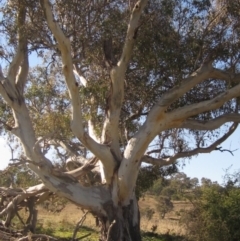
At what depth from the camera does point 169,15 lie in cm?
1280

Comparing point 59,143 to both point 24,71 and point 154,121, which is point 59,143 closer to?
point 24,71

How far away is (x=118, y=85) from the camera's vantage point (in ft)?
39.9

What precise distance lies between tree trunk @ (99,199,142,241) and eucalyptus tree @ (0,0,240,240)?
24 millimetres

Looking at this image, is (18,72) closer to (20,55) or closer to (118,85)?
(20,55)

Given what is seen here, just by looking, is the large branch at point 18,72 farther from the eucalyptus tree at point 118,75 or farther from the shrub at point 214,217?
the shrub at point 214,217

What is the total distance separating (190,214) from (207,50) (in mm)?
6530

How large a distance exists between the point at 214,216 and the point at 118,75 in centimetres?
669

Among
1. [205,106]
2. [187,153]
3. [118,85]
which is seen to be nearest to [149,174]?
Answer: [187,153]

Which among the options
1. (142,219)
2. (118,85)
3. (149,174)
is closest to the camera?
(118,85)

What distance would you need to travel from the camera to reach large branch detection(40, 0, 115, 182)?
11102 mm

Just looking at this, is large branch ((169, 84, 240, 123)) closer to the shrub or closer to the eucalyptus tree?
the eucalyptus tree

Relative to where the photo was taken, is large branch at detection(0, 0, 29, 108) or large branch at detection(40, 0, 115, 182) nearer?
large branch at detection(40, 0, 115, 182)

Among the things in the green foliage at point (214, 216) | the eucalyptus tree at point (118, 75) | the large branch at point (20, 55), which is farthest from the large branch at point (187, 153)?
the large branch at point (20, 55)

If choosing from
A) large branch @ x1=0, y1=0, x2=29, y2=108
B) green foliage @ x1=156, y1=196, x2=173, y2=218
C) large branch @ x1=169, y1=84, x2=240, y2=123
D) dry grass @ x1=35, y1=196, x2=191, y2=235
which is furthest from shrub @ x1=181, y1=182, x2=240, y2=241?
green foliage @ x1=156, y1=196, x2=173, y2=218
